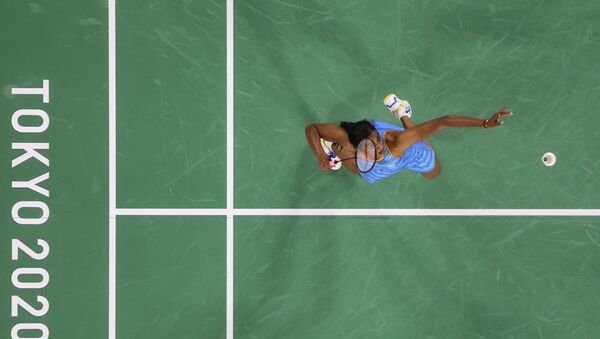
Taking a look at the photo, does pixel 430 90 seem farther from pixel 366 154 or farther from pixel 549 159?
pixel 366 154

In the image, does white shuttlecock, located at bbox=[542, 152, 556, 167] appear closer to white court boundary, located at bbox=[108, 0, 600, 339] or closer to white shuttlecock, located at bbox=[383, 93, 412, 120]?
white court boundary, located at bbox=[108, 0, 600, 339]

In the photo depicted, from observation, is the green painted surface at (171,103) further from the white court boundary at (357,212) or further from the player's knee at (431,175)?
the player's knee at (431,175)

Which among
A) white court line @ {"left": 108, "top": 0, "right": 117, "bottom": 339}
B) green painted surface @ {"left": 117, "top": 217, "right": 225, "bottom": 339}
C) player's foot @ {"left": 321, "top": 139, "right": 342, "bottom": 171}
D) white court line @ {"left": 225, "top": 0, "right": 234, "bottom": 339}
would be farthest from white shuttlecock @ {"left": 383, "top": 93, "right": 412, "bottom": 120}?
white court line @ {"left": 108, "top": 0, "right": 117, "bottom": 339}

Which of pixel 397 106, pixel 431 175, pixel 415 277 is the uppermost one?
pixel 397 106

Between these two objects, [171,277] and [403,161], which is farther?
[171,277]

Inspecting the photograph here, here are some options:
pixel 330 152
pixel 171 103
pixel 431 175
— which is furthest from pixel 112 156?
pixel 431 175

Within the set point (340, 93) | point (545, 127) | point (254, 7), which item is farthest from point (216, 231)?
point (545, 127)

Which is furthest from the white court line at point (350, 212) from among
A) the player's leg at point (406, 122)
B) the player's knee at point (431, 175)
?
the player's leg at point (406, 122)
